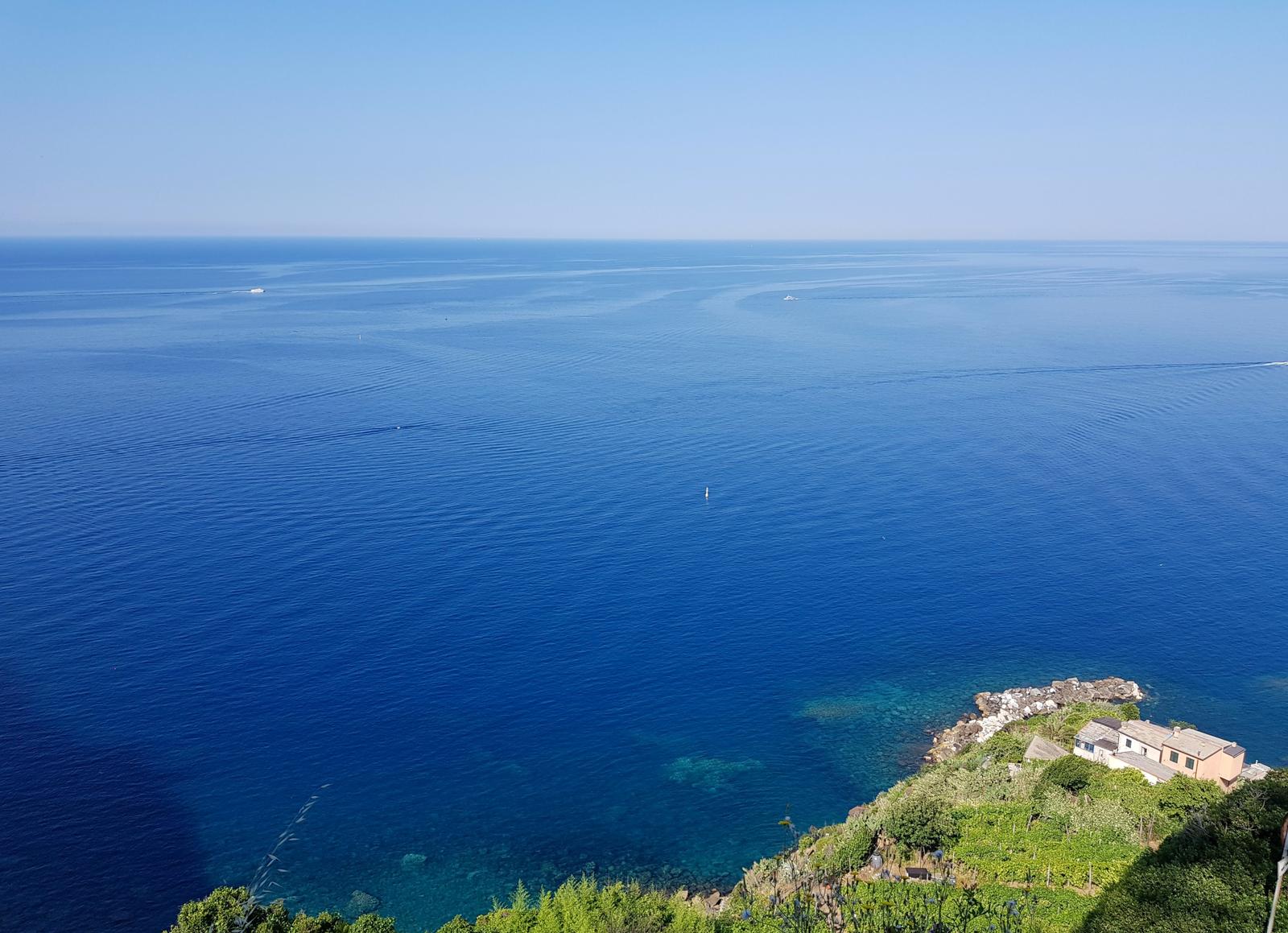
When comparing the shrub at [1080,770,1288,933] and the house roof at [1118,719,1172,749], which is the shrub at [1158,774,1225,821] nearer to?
the house roof at [1118,719,1172,749]

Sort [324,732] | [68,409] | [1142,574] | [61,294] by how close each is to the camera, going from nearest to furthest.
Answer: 1. [324,732]
2. [1142,574]
3. [68,409]
4. [61,294]

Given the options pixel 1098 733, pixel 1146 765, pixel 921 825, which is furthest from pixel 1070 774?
pixel 921 825

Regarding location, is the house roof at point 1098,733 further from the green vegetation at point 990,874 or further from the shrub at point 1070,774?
the shrub at point 1070,774

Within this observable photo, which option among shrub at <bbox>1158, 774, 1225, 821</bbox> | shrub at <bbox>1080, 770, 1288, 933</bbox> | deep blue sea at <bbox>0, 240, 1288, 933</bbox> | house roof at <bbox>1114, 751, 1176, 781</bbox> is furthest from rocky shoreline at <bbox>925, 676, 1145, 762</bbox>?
shrub at <bbox>1080, 770, 1288, 933</bbox>

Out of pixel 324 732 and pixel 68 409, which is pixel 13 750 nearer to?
pixel 324 732

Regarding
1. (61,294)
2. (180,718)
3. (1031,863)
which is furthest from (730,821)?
(61,294)

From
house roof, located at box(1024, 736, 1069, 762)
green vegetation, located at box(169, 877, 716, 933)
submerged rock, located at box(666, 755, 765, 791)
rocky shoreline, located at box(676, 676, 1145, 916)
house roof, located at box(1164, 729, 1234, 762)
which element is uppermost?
green vegetation, located at box(169, 877, 716, 933)

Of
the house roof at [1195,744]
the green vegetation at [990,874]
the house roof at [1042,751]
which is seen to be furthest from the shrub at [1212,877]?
the house roof at [1042,751]
